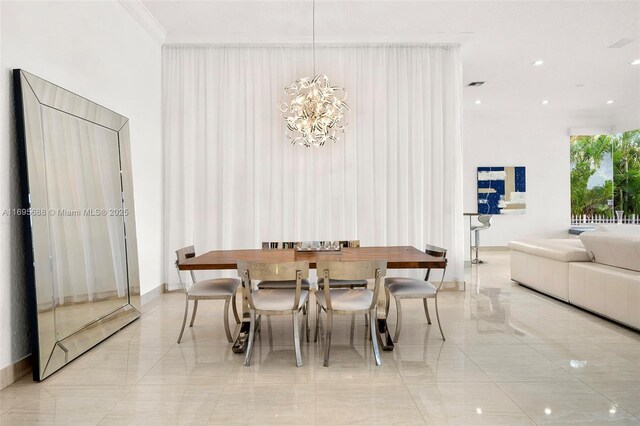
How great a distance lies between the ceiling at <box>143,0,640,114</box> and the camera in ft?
14.9

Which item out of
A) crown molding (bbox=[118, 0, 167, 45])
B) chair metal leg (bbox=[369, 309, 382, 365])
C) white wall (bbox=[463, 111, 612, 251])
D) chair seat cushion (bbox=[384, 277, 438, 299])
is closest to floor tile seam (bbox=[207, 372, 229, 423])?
chair metal leg (bbox=[369, 309, 382, 365])

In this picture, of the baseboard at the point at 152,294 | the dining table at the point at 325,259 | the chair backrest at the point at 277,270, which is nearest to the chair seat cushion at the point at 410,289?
the dining table at the point at 325,259

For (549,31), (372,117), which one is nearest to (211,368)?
(372,117)

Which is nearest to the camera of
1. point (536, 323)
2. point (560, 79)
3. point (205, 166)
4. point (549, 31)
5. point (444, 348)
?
point (444, 348)

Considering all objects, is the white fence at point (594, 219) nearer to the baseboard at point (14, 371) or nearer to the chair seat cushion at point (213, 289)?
the chair seat cushion at point (213, 289)

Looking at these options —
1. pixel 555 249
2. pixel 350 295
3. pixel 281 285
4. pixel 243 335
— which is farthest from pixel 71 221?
pixel 555 249

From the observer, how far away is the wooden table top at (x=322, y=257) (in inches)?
121

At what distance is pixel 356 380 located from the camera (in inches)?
104

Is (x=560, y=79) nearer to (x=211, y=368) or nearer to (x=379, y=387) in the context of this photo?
(x=379, y=387)

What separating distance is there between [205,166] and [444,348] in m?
3.79

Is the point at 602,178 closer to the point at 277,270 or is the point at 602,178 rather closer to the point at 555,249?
the point at 555,249

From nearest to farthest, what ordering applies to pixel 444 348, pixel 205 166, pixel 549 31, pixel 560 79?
pixel 444 348 < pixel 549 31 < pixel 205 166 < pixel 560 79

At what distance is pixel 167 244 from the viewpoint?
5375 mm

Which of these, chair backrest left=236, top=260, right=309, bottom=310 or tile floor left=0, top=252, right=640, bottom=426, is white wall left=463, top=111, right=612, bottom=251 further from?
chair backrest left=236, top=260, right=309, bottom=310
